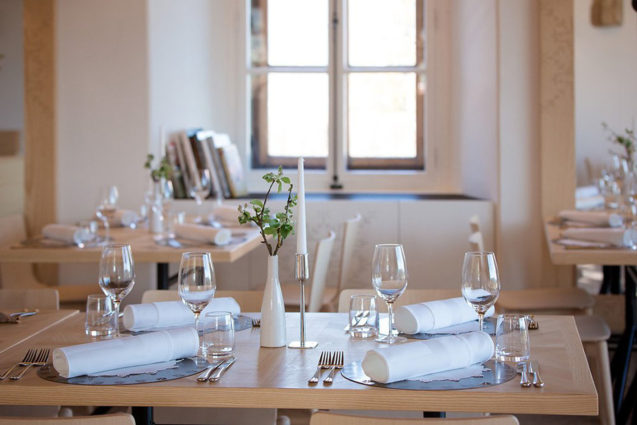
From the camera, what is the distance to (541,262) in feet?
13.9

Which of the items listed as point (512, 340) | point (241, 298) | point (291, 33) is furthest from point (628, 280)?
point (291, 33)

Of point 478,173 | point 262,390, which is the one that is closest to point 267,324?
point 262,390

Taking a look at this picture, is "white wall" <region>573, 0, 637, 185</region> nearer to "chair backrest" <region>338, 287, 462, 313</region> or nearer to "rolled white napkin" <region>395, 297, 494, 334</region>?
"chair backrest" <region>338, 287, 462, 313</region>

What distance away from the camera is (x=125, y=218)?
392cm

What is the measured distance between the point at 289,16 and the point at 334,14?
0.97 ft

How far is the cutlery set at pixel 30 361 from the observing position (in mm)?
1596

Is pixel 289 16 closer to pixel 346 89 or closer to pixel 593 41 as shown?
pixel 346 89


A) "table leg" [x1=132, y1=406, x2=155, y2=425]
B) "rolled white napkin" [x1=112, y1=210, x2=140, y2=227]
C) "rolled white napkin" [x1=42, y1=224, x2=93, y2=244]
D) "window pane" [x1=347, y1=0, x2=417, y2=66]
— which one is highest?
"window pane" [x1=347, y1=0, x2=417, y2=66]

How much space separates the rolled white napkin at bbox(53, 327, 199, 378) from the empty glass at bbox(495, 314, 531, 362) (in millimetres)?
602

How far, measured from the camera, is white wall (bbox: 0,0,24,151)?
4242mm

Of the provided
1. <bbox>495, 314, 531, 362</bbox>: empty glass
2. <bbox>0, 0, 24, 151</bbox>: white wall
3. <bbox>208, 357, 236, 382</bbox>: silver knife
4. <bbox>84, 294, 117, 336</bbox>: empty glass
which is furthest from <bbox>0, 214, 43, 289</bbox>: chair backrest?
<bbox>495, 314, 531, 362</bbox>: empty glass

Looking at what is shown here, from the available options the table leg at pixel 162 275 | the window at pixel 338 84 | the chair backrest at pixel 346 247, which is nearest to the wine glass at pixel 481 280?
the chair backrest at pixel 346 247

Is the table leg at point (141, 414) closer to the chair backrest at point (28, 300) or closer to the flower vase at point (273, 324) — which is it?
the flower vase at point (273, 324)

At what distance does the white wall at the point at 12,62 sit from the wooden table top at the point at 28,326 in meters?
2.30
